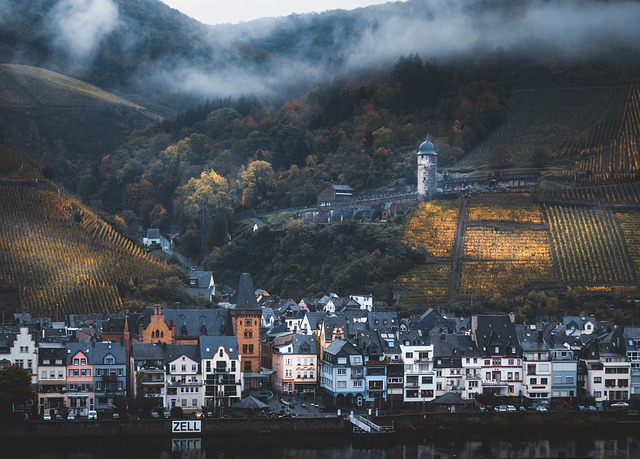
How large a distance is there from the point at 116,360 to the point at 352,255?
176ft

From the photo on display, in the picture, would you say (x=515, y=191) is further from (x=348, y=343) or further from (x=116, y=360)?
(x=116, y=360)

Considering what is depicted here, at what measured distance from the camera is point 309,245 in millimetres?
141750

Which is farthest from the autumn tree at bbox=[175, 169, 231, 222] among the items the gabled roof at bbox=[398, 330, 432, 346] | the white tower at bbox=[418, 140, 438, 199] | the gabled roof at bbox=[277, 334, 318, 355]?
the gabled roof at bbox=[398, 330, 432, 346]

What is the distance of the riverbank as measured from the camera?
77375 mm

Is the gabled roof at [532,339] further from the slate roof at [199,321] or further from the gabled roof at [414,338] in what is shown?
the slate roof at [199,321]

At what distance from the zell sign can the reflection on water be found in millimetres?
967

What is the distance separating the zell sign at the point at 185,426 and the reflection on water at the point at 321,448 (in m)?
0.97

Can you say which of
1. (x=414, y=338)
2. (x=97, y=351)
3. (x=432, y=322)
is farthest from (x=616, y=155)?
(x=97, y=351)

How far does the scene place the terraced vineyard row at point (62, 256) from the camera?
11062 centimetres

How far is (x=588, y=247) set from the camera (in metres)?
127

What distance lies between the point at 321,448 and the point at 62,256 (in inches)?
1875

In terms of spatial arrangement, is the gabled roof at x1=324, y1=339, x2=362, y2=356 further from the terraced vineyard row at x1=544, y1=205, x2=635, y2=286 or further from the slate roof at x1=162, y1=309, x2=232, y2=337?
the terraced vineyard row at x1=544, y1=205, x2=635, y2=286

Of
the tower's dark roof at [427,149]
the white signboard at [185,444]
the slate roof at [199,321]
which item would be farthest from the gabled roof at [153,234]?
the white signboard at [185,444]

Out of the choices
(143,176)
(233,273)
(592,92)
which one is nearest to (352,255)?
(233,273)
